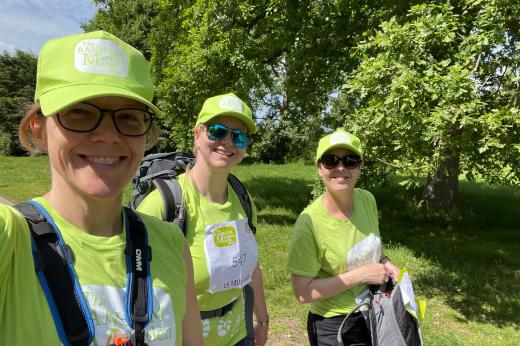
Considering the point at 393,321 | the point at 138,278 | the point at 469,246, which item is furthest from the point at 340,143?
the point at 469,246

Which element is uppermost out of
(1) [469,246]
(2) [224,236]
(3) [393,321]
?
(2) [224,236]

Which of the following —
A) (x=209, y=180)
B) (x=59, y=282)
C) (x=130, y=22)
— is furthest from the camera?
(x=130, y=22)

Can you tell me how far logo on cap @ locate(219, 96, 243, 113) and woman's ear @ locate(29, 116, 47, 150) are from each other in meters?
1.18

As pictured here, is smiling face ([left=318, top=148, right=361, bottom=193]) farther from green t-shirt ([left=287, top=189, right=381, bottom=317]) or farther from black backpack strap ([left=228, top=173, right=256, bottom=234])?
black backpack strap ([left=228, top=173, right=256, bottom=234])

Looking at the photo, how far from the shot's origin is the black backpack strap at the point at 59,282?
1031 mm

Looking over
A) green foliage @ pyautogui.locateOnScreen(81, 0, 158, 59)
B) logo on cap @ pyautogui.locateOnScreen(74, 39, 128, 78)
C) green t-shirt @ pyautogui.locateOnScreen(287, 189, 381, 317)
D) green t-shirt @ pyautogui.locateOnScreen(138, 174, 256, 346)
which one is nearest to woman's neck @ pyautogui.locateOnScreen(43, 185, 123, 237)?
logo on cap @ pyautogui.locateOnScreen(74, 39, 128, 78)

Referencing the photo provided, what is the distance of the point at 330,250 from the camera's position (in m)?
2.47

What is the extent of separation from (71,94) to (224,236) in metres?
1.29

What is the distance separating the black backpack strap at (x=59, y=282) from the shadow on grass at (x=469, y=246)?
19.2ft

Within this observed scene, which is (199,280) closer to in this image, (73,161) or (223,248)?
(223,248)

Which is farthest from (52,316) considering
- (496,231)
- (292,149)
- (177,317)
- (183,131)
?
(292,149)

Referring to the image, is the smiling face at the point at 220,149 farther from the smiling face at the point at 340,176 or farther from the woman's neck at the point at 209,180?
the smiling face at the point at 340,176

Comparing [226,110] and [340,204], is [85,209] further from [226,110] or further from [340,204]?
[340,204]

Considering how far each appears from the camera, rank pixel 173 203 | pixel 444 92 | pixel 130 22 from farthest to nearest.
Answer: pixel 130 22
pixel 444 92
pixel 173 203
